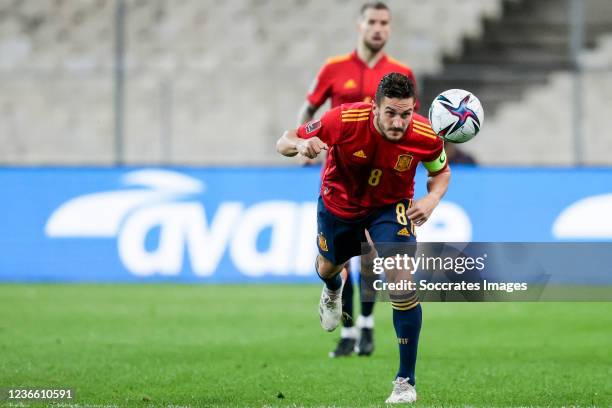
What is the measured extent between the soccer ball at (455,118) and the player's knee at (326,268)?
4.79ft

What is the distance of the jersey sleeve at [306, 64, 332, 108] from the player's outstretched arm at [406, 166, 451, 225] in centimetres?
265

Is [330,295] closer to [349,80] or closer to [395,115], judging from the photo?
[395,115]

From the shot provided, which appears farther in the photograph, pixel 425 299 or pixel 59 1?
pixel 59 1

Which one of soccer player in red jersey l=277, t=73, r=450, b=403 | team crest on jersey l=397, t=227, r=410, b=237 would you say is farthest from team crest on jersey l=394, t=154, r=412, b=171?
team crest on jersey l=397, t=227, r=410, b=237

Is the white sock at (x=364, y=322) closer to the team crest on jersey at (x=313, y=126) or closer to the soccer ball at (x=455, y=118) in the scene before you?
the team crest on jersey at (x=313, y=126)

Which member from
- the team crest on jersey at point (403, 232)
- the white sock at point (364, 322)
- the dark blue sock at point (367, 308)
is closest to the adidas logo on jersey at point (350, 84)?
the dark blue sock at point (367, 308)

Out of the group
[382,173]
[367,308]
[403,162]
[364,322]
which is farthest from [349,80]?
[403,162]

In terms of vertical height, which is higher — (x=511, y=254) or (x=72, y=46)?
(x=72, y=46)

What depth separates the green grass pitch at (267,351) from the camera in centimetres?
727

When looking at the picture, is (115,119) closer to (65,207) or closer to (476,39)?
(65,207)

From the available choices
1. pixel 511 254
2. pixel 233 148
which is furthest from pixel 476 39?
pixel 511 254

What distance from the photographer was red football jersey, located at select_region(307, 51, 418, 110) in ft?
32.2

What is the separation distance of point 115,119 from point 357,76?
365 inches

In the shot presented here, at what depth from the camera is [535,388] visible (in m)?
7.50
